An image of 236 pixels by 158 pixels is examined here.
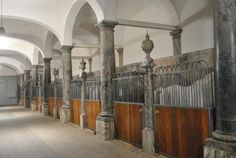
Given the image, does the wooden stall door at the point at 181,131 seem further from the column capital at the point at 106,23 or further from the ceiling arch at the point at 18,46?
the ceiling arch at the point at 18,46

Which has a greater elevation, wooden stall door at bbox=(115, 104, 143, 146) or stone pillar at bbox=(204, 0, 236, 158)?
stone pillar at bbox=(204, 0, 236, 158)

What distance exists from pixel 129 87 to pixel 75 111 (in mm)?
3893

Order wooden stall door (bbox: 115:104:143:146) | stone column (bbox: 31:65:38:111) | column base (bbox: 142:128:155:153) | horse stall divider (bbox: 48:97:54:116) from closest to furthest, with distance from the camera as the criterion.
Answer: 1. column base (bbox: 142:128:155:153)
2. wooden stall door (bbox: 115:104:143:146)
3. horse stall divider (bbox: 48:97:54:116)
4. stone column (bbox: 31:65:38:111)

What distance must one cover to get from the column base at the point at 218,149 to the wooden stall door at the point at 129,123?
195cm

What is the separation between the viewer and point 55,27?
9.86 m

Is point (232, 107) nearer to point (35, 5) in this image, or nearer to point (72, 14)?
point (72, 14)

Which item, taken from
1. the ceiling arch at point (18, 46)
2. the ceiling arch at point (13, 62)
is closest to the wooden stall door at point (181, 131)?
the ceiling arch at point (18, 46)

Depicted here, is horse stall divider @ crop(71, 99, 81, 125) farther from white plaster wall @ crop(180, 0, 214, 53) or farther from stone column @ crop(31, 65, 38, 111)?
stone column @ crop(31, 65, 38, 111)

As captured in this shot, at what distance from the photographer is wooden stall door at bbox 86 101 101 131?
23.0 feet

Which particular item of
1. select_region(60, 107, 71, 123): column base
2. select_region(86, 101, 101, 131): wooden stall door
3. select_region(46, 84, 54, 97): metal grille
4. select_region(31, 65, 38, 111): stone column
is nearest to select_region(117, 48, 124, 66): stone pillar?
select_region(46, 84, 54, 97): metal grille

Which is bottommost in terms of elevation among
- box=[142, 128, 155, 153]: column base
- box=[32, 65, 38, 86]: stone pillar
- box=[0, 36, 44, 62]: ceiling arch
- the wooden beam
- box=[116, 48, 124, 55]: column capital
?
box=[142, 128, 155, 153]: column base

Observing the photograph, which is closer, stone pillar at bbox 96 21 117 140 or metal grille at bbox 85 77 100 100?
stone pillar at bbox 96 21 117 140

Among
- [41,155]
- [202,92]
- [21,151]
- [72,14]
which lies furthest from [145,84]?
[72,14]

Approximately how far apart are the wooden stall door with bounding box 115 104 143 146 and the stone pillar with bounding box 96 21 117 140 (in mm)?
192
